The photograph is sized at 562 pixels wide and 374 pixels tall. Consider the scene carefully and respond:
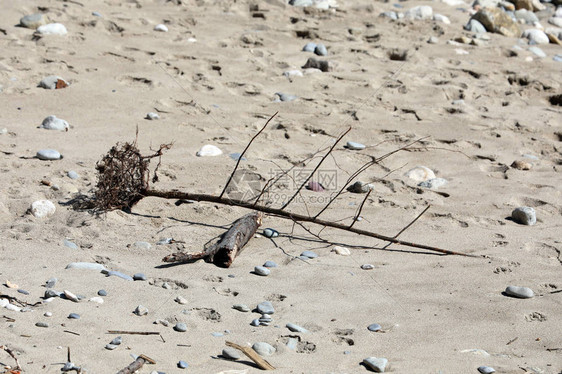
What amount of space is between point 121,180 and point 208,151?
32.8 inches

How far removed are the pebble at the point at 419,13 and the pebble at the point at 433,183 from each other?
11.0ft

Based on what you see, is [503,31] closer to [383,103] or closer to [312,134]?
[383,103]

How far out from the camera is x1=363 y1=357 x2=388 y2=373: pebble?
7.20 ft

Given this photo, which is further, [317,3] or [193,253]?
[317,3]

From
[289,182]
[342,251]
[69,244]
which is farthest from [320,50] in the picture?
[69,244]

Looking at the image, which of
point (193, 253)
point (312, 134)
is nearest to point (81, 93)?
point (312, 134)

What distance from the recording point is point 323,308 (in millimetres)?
2670

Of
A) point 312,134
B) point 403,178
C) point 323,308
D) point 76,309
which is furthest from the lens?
point 312,134

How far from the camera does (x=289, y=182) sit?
3.92 meters

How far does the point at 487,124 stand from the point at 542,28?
293cm

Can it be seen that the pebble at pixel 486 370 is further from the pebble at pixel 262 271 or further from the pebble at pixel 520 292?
the pebble at pixel 262 271

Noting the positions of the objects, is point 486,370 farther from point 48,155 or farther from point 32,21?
point 32,21

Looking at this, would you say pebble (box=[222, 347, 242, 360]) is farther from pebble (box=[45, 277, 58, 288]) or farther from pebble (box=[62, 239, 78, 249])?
pebble (box=[62, 239, 78, 249])

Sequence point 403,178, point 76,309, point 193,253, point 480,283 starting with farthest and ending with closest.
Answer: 1. point 403,178
2. point 193,253
3. point 480,283
4. point 76,309
